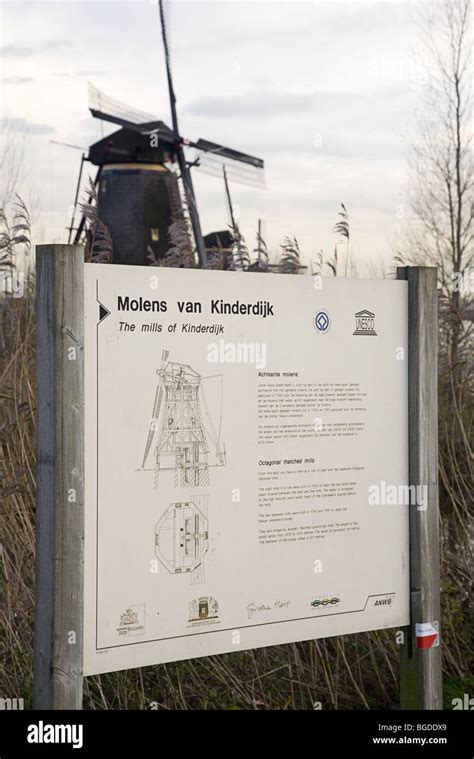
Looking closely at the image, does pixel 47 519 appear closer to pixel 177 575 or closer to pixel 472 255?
pixel 177 575

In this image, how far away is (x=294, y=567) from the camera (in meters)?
3.94

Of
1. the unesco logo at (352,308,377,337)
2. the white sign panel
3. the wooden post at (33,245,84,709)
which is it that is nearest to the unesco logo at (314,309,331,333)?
the white sign panel

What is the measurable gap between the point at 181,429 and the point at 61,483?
0.50m

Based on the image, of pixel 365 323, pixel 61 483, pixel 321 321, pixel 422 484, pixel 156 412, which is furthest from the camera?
pixel 422 484

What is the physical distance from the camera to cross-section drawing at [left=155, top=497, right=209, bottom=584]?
362 cm

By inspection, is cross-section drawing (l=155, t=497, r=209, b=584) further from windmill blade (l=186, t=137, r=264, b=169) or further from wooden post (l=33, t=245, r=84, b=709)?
windmill blade (l=186, t=137, r=264, b=169)

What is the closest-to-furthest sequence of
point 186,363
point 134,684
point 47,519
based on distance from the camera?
1. point 47,519
2. point 186,363
3. point 134,684

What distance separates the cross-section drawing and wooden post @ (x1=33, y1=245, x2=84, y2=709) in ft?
1.03

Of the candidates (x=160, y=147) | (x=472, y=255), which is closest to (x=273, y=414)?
(x=472, y=255)

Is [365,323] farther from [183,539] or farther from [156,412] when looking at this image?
[183,539]

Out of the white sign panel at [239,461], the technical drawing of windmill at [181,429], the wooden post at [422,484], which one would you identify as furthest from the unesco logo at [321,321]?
the technical drawing of windmill at [181,429]

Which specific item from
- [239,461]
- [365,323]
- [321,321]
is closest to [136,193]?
[365,323]

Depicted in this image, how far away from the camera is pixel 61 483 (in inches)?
135
